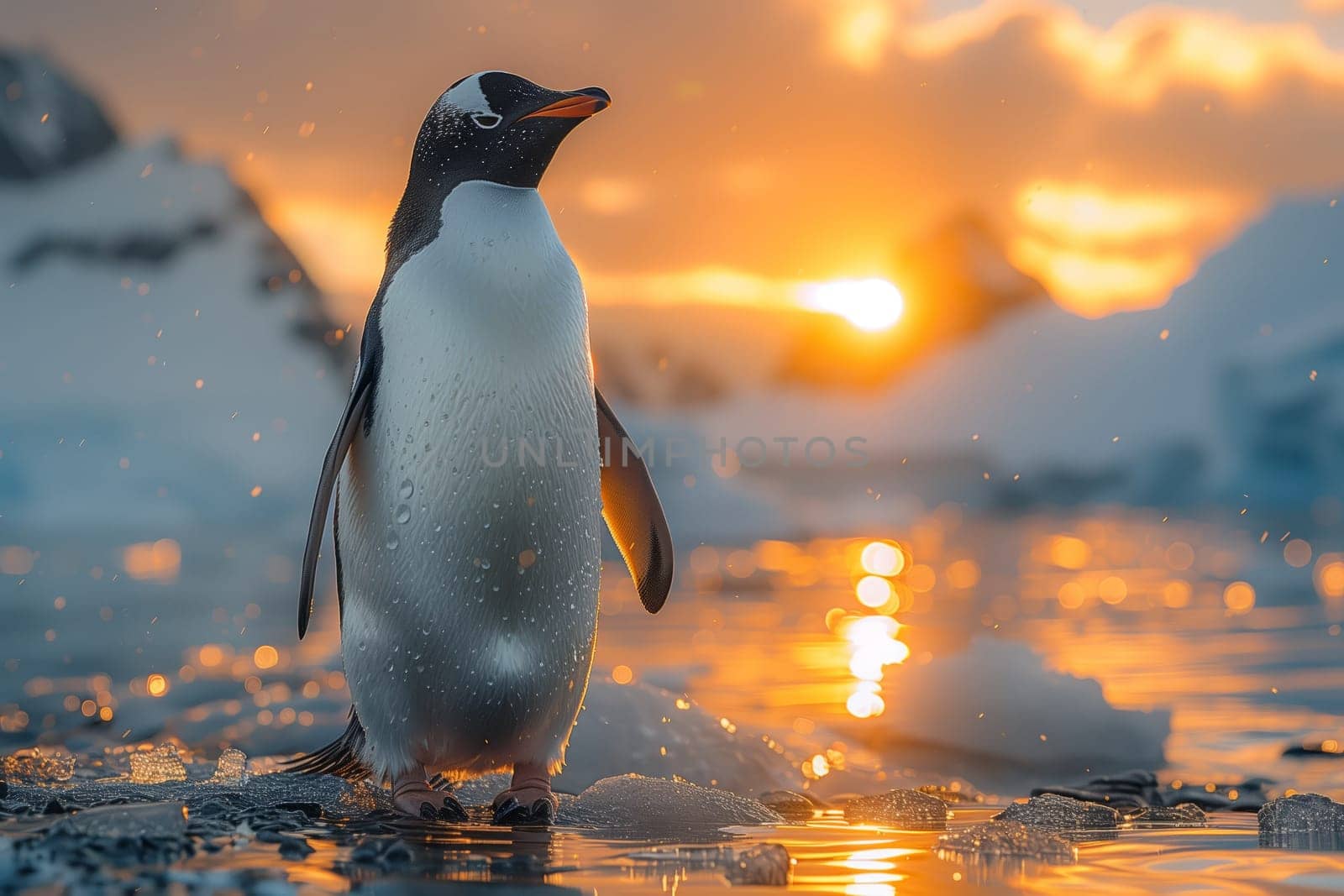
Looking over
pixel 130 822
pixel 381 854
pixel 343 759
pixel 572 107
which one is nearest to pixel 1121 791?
pixel 343 759

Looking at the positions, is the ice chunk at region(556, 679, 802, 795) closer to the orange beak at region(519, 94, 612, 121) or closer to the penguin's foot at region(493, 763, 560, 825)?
the penguin's foot at region(493, 763, 560, 825)

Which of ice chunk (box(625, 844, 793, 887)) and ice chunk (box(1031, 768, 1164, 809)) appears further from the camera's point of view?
ice chunk (box(1031, 768, 1164, 809))

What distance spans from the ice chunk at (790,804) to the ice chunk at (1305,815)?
1.44 metres

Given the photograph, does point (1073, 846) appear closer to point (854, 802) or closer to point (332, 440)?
point (854, 802)

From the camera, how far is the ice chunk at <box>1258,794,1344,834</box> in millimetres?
3498

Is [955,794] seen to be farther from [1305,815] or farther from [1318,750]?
[1305,815]

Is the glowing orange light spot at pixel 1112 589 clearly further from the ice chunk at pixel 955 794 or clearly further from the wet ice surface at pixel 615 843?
the wet ice surface at pixel 615 843

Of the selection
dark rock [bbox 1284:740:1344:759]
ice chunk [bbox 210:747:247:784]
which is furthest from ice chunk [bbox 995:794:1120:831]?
ice chunk [bbox 210:747:247:784]

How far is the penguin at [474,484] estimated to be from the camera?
13.0 ft

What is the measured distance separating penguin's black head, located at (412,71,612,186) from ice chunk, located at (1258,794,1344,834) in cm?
288

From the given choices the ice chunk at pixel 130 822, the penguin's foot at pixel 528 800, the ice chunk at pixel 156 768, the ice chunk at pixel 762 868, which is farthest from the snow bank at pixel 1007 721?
the ice chunk at pixel 130 822

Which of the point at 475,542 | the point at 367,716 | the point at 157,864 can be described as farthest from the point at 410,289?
the point at 157,864

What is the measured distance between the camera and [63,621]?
42.4 ft

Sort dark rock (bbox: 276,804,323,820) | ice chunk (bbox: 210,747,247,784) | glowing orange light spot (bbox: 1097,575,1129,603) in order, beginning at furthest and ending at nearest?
1. glowing orange light spot (bbox: 1097,575,1129,603)
2. ice chunk (bbox: 210,747,247,784)
3. dark rock (bbox: 276,804,323,820)
